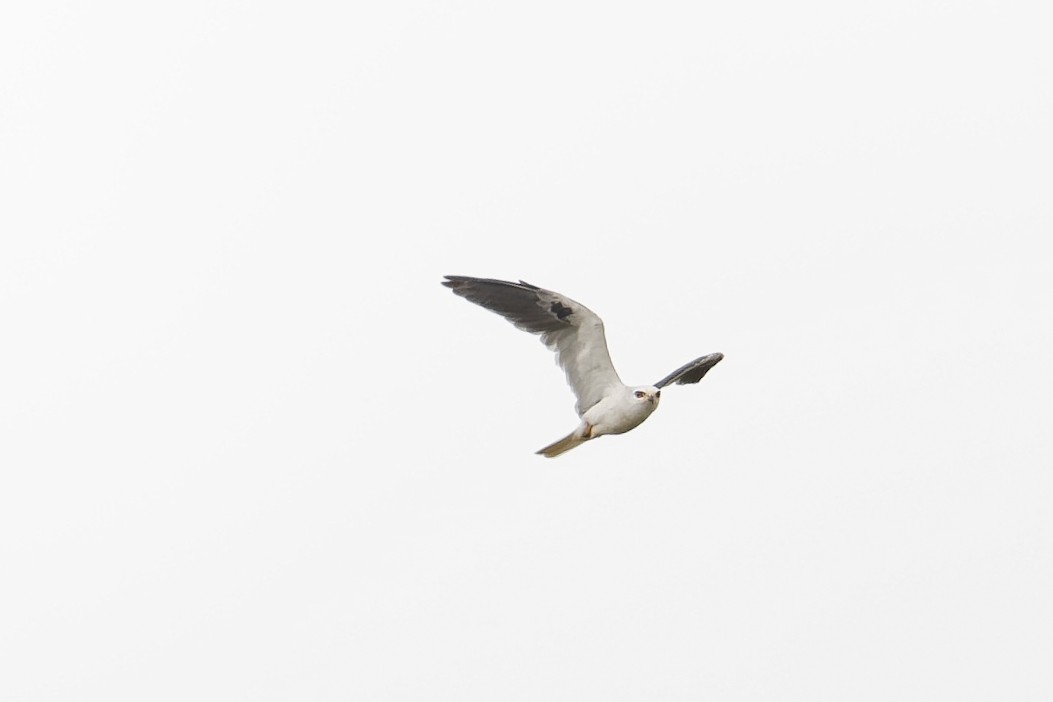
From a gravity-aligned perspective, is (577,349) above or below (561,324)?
below

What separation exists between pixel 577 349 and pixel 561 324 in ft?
1.45

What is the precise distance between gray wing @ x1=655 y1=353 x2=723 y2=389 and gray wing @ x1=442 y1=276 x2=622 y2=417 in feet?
3.28

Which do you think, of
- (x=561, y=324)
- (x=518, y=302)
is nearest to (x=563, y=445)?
(x=561, y=324)

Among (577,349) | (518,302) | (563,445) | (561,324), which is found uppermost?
(518,302)

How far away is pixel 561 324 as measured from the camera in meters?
24.0

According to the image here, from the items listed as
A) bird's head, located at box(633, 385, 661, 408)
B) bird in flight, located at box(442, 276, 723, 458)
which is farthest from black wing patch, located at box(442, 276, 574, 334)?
bird's head, located at box(633, 385, 661, 408)

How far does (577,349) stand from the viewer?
953 inches

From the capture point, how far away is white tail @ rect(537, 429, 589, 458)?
24.2m

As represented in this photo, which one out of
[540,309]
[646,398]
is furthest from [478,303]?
[646,398]

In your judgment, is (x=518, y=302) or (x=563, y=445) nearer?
(x=518, y=302)

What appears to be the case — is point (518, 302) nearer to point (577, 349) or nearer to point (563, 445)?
point (577, 349)

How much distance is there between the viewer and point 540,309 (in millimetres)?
23875

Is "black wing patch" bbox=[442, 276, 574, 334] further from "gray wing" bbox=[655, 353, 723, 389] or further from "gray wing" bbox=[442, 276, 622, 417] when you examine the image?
"gray wing" bbox=[655, 353, 723, 389]

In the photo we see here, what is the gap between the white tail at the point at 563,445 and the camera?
2416 centimetres
